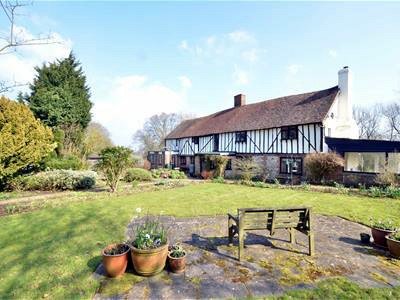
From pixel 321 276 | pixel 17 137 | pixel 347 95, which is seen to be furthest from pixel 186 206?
pixel 347 95

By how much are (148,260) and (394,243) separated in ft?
15.3

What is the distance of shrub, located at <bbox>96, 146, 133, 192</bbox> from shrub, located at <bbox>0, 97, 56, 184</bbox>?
387 cm

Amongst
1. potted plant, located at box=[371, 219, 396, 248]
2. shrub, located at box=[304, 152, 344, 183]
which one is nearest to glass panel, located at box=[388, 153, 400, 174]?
shrub, located at box=[304, 152, 344, 183]

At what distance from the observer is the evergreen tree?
Answer: 866 inches

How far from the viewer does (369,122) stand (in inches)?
1682

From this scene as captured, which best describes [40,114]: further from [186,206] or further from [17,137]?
[186,206]

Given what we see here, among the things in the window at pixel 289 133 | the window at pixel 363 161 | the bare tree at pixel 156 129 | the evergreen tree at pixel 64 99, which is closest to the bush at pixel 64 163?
the evergreen tree at pixel 64 99

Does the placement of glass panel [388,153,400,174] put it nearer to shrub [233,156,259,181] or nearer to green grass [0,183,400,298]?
green grass [0,183,400,298]

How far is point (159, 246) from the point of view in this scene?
391cm

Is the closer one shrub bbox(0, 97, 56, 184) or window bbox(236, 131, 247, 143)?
shrub bbox(0, 97, 56, 184)

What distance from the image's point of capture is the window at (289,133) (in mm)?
17438

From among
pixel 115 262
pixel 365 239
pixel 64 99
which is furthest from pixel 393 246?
pixel 64 99

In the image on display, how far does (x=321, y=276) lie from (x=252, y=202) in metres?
5.81

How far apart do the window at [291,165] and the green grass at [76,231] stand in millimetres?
6324
